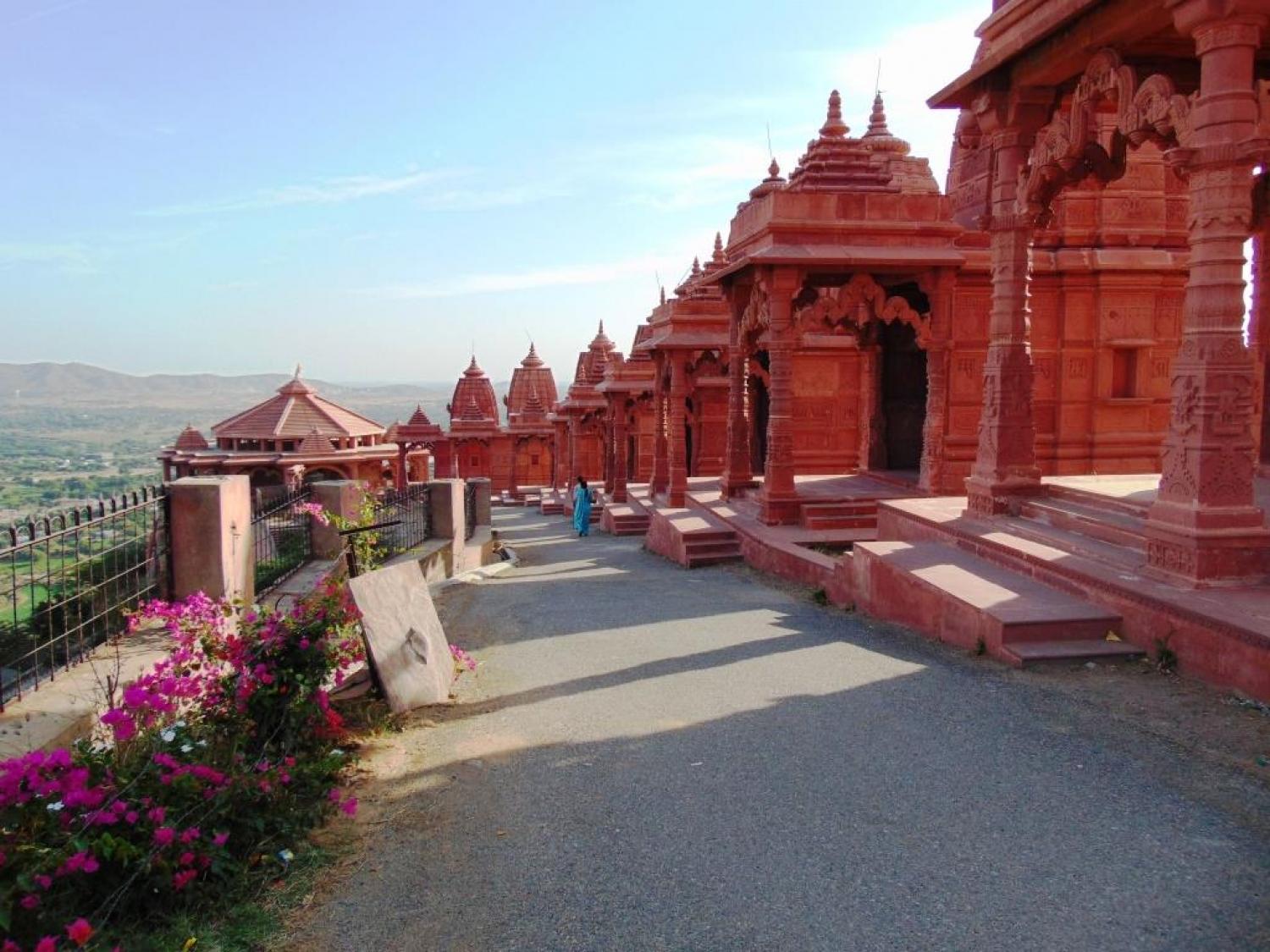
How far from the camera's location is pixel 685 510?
15.4 meters

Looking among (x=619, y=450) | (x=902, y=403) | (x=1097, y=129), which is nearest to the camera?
(x=1097, y=129)

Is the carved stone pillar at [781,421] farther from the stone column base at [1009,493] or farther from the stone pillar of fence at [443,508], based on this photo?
the stone pillar of fence at [443,508]

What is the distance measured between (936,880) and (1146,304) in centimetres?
1206

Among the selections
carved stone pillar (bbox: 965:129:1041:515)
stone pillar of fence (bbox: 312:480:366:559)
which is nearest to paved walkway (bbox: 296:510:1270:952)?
carved stone pillar (bbox: 965:129:1041:515)

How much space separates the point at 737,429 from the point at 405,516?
5.24m

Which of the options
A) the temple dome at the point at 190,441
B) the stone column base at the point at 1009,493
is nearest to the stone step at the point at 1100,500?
the stone column base at the point at 1009,493

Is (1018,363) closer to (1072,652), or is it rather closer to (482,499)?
(1072,652)

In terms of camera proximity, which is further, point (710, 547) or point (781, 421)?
point (710, 547)

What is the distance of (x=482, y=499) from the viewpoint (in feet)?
60.1

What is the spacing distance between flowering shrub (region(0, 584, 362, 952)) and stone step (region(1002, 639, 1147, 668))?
13.2 ft

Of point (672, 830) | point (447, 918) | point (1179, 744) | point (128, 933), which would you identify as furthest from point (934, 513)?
point (128, 933)

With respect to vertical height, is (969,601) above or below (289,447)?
below

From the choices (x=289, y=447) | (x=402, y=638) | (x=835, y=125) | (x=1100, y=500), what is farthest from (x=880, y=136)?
(x=289, y=447)

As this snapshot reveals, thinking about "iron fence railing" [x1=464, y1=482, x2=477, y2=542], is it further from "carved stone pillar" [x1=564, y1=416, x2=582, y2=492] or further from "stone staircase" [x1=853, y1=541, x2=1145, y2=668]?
"carved stone pillar" [x1=564, y1=416, x2=582, y2=492]
